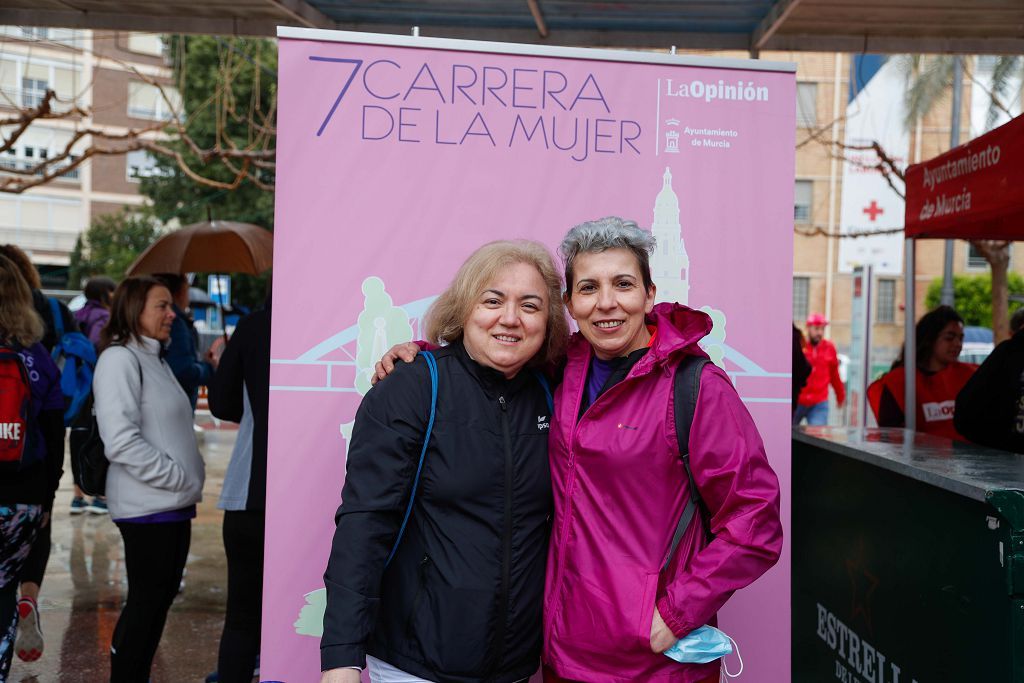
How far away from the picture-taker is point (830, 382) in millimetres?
12047

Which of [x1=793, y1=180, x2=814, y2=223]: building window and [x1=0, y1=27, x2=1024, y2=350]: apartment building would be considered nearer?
[x1=0, y1=27, x2=1024, y2=350]: apartment building

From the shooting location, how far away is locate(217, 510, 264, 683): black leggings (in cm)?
378

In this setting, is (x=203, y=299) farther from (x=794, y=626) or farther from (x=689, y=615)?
(x=689, y=615)

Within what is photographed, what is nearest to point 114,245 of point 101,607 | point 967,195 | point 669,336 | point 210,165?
point 210,165

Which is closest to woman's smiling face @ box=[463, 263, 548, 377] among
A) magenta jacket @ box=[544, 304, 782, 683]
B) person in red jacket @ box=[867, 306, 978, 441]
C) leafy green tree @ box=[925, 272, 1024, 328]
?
magenta jacket @ box=[544, 304, 782, 683]

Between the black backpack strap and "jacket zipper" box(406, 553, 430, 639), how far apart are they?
539 mm

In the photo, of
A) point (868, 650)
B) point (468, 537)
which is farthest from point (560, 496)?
point (868, 650)

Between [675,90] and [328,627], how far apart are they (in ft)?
6.51

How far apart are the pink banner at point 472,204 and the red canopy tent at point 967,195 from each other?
156 cm

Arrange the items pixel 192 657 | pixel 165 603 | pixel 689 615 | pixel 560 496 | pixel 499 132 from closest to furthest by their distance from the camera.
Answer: pixel 689 615, pixel 560 496, pixel 499 132, pixel 165 603, pixel 192 657

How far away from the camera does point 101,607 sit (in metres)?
5.90

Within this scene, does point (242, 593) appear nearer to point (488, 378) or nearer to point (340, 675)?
point (340, 675)

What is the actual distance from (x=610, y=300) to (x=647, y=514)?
498 millimetres

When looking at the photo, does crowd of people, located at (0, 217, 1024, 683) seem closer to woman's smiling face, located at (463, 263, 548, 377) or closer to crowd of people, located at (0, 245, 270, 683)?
woman's smiling face, located at (463, 263, 548, 377)
